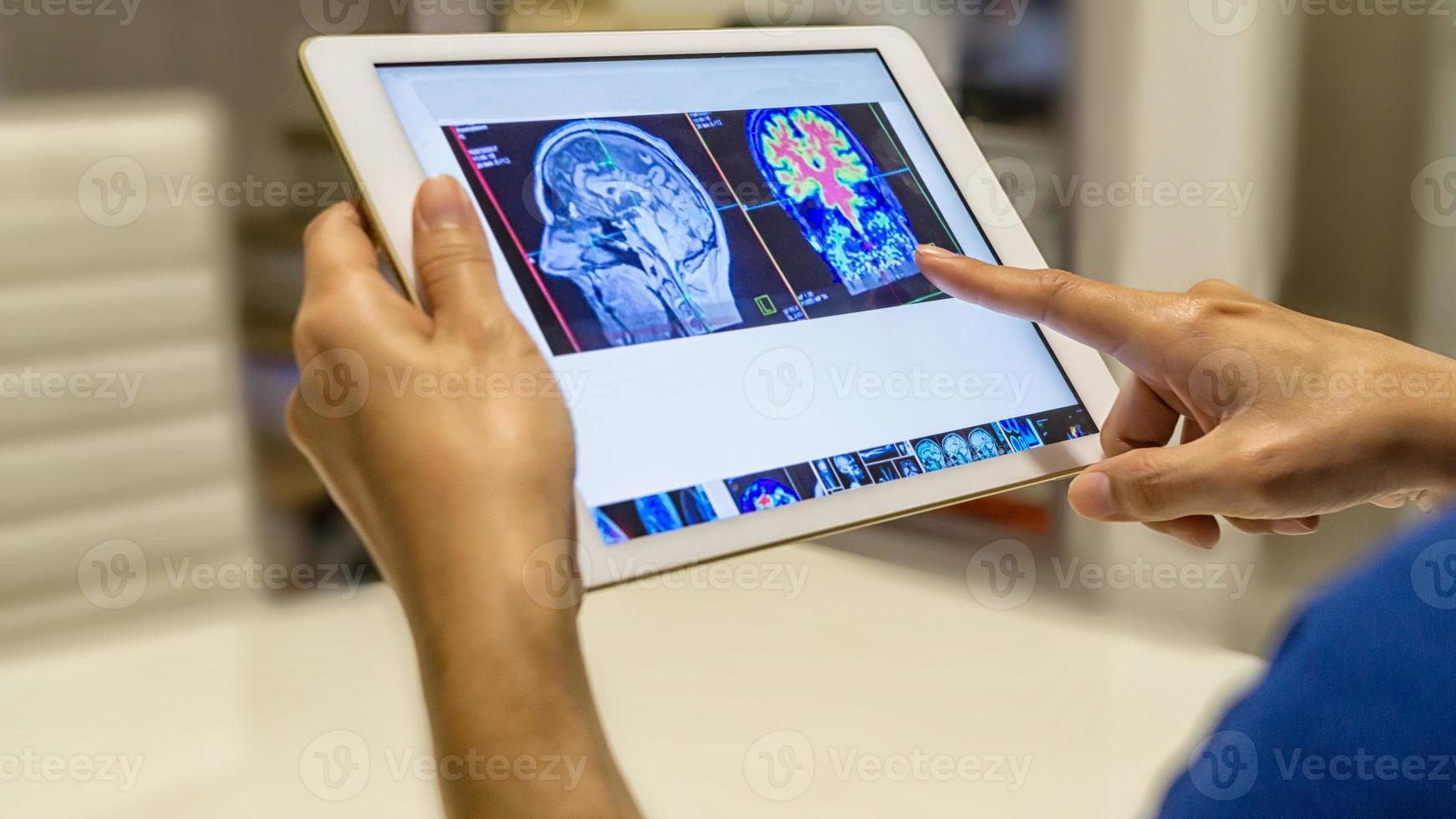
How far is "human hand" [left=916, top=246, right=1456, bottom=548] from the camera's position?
0.68 meters

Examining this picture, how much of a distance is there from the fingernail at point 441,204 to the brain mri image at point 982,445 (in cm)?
33

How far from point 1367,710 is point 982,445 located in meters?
0.41

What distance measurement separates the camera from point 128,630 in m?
1.33

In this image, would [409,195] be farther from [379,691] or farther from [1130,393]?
[379,691]

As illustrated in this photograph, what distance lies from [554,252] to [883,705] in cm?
65

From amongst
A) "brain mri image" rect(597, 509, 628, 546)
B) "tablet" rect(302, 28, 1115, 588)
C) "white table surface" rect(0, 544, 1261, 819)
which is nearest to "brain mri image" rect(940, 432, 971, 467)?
"tablet" rect(302, 28, 1115, 588)

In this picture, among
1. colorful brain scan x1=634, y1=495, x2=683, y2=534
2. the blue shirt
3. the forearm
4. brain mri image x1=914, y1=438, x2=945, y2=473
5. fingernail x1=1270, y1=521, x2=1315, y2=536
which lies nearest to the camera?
the blue shirt

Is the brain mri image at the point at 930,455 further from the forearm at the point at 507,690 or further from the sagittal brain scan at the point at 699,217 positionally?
the forearm at the point at 507,690

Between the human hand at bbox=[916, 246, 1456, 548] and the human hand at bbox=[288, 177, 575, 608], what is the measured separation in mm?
313

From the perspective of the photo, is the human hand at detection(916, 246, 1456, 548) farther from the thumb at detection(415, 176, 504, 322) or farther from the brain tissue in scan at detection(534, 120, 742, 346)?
the thumb at detection(415, 176, 504, 322)

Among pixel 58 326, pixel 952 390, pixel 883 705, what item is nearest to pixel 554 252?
pixel 952 390

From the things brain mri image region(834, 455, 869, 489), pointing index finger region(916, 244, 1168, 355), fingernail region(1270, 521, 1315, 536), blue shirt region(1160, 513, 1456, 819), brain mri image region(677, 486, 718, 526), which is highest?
pointing index finger region(916, 244, 1168, 355)

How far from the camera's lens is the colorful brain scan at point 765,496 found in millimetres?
604

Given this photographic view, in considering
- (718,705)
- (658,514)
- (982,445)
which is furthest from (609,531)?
(718,705)
